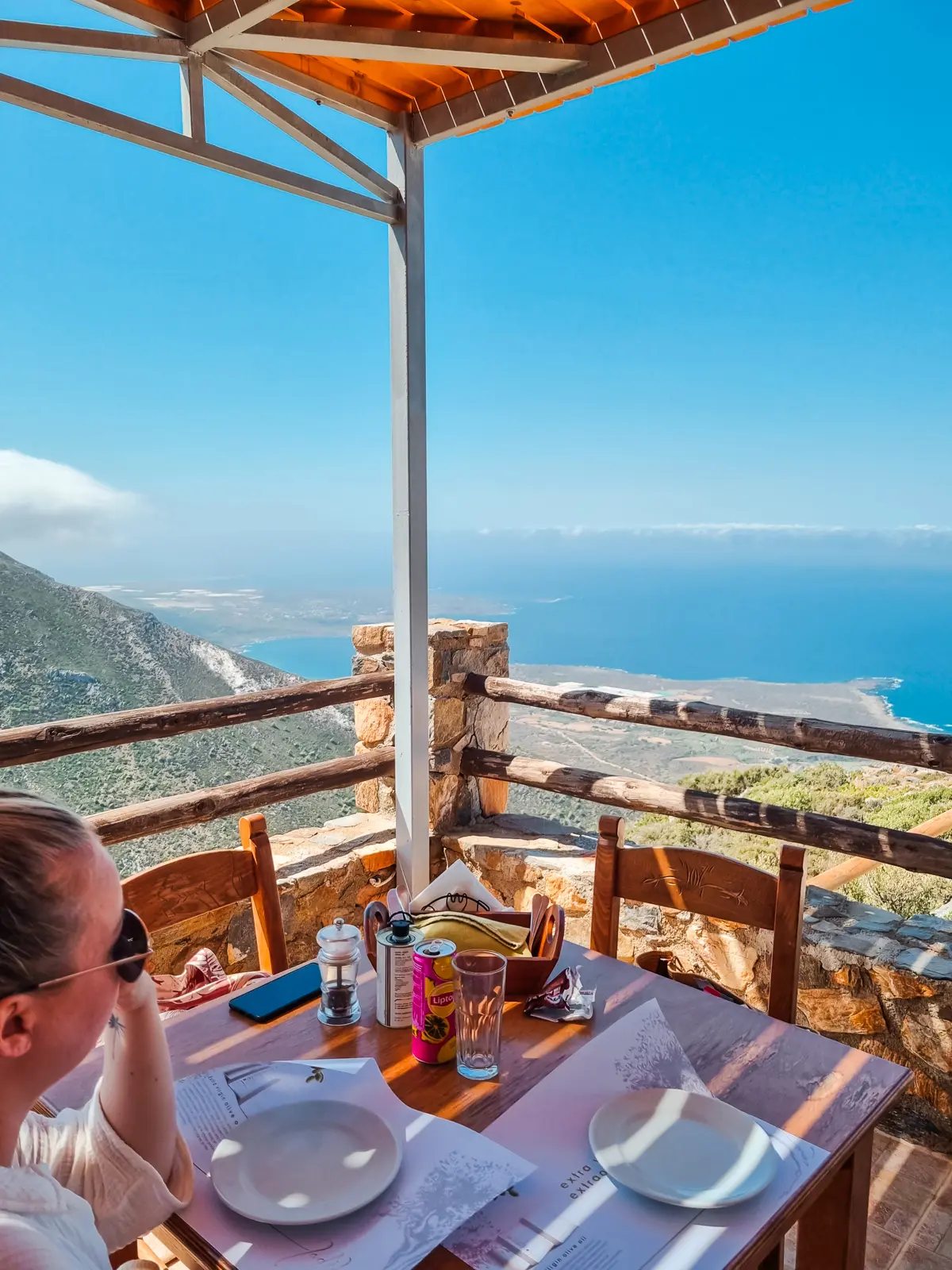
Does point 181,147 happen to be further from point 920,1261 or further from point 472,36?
point 920,1261

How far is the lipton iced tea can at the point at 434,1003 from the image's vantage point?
3.72 ft

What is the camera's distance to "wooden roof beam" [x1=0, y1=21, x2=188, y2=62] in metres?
1.78

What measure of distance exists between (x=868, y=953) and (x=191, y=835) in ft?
23.7

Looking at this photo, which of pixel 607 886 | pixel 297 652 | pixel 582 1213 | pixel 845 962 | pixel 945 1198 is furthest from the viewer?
pixel 297 652

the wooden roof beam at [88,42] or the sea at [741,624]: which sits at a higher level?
the wooden roof beam at [88,42]

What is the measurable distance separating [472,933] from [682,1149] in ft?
1.50

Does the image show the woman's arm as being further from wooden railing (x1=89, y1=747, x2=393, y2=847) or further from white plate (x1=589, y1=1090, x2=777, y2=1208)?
wooden railing (x1=89, y1=747, x2=393, y2=847)

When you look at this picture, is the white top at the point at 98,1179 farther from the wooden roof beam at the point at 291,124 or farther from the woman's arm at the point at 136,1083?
the wooden roof beam at the point at 291,124

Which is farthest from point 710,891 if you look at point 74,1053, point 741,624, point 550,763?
point 741,624

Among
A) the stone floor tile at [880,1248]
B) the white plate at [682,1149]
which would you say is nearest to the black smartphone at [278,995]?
the white plate at [682,1149]

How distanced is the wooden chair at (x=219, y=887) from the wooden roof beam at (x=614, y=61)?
1.94m

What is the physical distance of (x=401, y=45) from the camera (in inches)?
78.7

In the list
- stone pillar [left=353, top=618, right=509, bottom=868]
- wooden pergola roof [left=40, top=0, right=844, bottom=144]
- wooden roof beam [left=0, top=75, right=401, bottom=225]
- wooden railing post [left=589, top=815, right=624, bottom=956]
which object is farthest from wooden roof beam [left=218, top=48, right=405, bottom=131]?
wooden railing post [left=589, top=815, right=624, bottom=956]

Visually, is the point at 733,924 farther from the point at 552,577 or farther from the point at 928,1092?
the point at 552,577
